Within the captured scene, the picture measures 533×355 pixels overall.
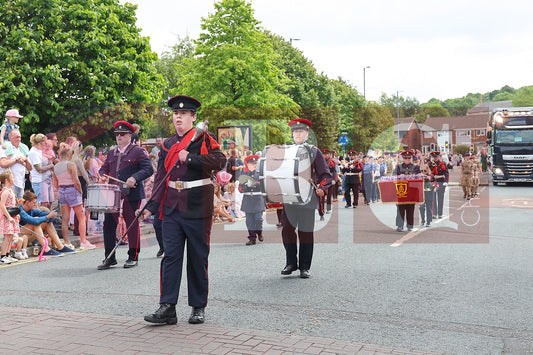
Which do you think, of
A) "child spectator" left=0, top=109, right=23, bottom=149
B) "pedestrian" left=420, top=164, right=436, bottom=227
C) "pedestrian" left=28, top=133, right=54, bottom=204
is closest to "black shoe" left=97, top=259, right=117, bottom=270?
"pedestrian" left=28, top=133, right=54, bottom=204

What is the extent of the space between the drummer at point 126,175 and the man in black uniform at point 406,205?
666 centimetres

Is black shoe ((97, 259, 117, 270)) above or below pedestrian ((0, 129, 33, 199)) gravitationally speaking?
below

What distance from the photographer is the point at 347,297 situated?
631 centimetres

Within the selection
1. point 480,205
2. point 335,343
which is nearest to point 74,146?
point 335,343

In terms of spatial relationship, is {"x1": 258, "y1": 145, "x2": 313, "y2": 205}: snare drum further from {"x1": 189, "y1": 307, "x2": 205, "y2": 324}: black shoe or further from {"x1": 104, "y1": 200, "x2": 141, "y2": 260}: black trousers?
{"x1": 189, "y1": 307, "x2": 205, "y2": 324}: black shoe

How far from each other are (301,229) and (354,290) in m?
1.21

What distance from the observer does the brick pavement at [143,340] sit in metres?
4.38

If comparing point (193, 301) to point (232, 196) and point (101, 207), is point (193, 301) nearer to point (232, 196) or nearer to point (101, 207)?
point (101, 207)

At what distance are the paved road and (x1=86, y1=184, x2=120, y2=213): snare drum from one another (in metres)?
0.93

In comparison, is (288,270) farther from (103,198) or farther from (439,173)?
(439,173)

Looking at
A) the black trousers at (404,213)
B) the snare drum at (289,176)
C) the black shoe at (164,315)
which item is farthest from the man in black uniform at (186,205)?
the black trousers at (404,213)

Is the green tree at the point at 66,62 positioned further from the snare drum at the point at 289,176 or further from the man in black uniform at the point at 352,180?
the snare drum at the point at 289,176

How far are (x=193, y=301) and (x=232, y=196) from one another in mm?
11201

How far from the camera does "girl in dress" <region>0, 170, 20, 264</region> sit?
344 inches
